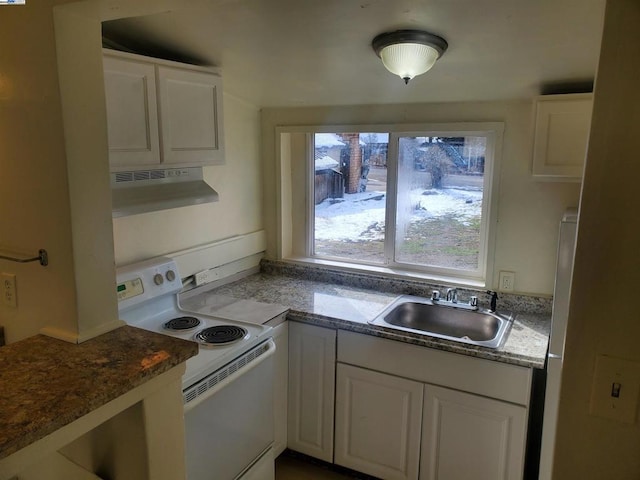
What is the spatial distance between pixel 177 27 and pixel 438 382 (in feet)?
6.24

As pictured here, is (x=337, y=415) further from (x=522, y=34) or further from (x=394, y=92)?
(x=522, y=34)

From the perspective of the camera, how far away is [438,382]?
2229mm

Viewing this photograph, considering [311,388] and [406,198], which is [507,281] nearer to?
[406,198]

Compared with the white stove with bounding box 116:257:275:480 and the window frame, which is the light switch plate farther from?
the window frame

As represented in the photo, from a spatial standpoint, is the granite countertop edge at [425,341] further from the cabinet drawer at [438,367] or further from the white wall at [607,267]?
the white wall at [607,267]

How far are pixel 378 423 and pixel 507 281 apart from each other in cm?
100

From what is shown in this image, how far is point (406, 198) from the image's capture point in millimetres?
2908

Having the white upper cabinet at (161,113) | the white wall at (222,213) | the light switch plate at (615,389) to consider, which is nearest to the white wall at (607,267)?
the light switch plate at (615,389)

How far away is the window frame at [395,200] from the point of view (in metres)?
2.58

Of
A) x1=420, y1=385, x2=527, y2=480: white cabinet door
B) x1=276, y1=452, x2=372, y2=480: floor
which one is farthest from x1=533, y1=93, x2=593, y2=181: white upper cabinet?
x1=276, y1=452, x2=372, y2=480: floor

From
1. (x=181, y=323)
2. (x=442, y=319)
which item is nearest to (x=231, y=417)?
(x=181, y=323)

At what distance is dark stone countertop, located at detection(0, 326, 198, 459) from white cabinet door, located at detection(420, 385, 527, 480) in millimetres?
1390

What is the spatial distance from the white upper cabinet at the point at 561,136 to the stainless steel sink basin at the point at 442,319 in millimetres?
758

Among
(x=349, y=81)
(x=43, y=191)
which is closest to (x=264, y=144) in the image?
(x=349, y=81)
